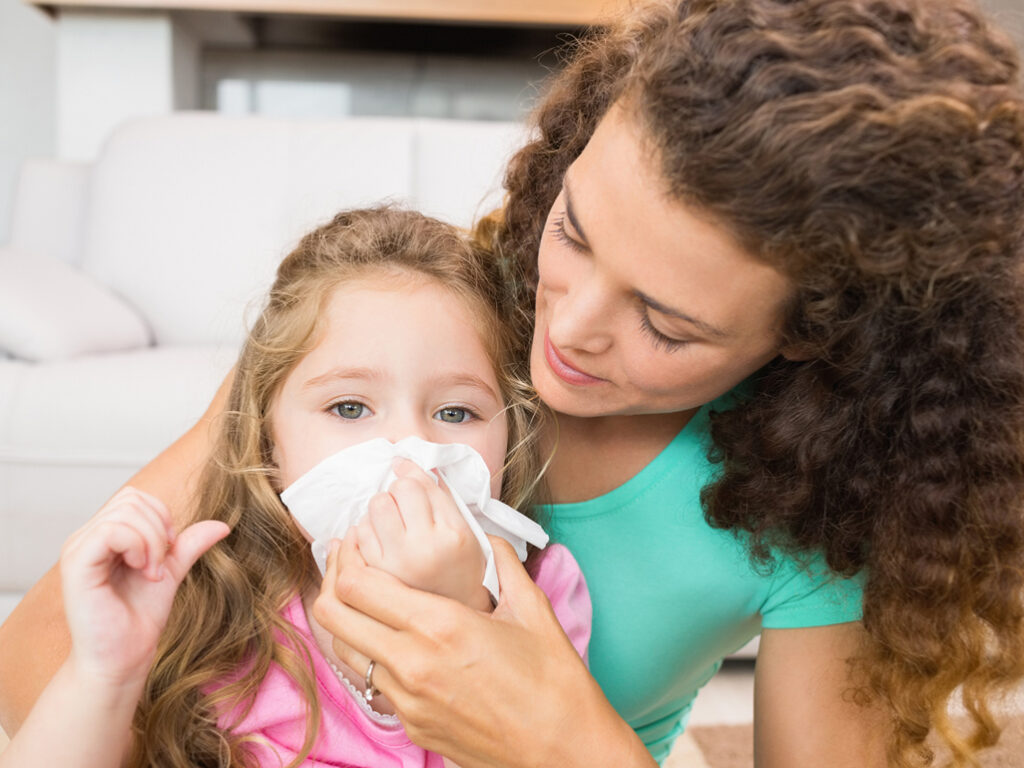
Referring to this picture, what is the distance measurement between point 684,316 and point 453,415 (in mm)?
326

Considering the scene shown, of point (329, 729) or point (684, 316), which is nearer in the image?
point (684, 316)

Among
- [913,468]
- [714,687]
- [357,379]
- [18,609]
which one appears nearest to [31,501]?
[18,609]

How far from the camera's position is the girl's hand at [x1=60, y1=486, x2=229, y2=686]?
0.79m

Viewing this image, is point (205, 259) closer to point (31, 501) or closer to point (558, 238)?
point (31, 501)

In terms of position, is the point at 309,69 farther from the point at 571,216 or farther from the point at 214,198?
the point at 571,216

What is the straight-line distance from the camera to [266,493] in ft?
3.48

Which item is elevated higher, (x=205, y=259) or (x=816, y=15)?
(x=816, y=15)

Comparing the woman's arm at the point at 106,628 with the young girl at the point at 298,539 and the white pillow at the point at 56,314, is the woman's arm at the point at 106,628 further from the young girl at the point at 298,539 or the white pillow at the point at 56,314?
the white pillow at the point at 56,314

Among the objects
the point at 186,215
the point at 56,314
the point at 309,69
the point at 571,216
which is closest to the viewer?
the point at 571,216

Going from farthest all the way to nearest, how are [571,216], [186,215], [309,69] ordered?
1. [309,69]
2. [186,215]
3. [571,216]

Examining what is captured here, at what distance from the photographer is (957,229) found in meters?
0.75

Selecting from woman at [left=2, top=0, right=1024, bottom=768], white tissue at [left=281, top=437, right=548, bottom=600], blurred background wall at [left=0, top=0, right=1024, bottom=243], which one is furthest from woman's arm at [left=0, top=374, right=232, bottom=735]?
blurred background wall at [left=0, top=0, right=1024, bottom=243]

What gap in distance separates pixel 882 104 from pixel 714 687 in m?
1.72

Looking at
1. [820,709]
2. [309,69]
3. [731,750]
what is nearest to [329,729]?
[820,709]
